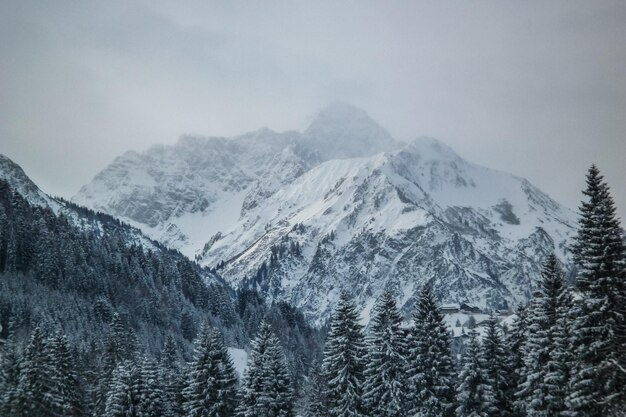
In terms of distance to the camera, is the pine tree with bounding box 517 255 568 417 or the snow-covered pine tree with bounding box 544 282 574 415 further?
the pine tree with bounding box 517 255 568 417

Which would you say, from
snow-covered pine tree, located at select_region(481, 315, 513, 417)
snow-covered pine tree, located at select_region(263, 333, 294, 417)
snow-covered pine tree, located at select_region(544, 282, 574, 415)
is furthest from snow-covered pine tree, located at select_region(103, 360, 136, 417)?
snow-covered pine tree, located at select_region(544, 282, 574, 415)

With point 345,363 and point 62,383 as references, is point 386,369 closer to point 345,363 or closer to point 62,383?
point 345,363

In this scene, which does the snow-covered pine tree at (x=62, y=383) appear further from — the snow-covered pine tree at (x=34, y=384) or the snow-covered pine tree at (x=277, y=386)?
the snow-covered pine tree at (x=277, y=386)

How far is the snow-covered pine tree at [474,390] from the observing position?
152 feet

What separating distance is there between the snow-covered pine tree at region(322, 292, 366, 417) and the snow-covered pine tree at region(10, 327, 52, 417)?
100 ft

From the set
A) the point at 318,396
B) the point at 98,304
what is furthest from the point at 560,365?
the point at 98,304

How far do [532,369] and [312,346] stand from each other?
146241mm

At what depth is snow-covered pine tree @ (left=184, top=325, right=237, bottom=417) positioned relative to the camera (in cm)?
5253

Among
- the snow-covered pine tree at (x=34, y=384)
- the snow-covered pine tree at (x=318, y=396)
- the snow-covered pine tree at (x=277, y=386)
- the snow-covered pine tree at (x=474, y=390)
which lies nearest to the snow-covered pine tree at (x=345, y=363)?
the snow-covered pine tree at (x=277, y=386)

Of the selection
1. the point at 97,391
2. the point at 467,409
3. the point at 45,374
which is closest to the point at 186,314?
the point at 97,391

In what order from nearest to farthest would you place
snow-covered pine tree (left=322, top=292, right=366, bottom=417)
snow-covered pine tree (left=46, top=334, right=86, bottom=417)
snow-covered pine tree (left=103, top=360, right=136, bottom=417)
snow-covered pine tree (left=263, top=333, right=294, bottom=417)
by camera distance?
snow-covered pine tree (left=322, top=292, right=366, bottom=417) → snow-covered pine tree (left=263, top=333, right=294, bottom=417) → snow-covered pine tree (left=103, top=360, right=136, bottom=417) → snow-covered pine tree (left=46, top=334, right=86, bottom=417)

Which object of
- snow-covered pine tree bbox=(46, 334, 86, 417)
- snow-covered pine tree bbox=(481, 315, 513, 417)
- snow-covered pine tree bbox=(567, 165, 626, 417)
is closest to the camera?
snow-covered pine tree bbox=(567, 165, 626, 417)

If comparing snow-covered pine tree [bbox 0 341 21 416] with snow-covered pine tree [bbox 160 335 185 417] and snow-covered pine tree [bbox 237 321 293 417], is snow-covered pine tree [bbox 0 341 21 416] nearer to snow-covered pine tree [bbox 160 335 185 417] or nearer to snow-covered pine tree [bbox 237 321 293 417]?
snow-covered pine tree [bbox 160 335 185 417]

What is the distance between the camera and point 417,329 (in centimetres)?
4922
